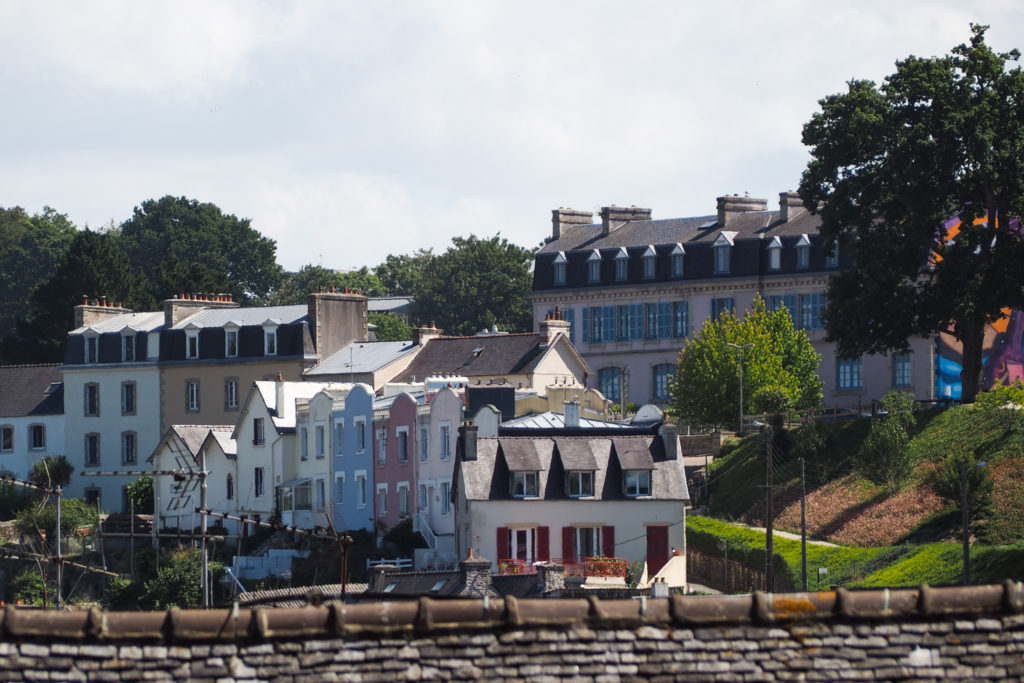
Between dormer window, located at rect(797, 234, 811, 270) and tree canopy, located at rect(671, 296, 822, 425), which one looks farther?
dormer window, located at rect(797, 234, 811, 270)

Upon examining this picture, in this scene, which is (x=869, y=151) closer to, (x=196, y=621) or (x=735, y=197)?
(x=735, y=197)

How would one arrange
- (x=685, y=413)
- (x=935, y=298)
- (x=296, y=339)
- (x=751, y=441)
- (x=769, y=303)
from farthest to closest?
(x=769, y=303) < (x=296, y=339) < (x=685, y=413) < (x=751, y=441) < (x=935, y=298)

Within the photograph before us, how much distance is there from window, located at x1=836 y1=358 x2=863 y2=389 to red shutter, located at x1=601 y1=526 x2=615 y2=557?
39038 mm

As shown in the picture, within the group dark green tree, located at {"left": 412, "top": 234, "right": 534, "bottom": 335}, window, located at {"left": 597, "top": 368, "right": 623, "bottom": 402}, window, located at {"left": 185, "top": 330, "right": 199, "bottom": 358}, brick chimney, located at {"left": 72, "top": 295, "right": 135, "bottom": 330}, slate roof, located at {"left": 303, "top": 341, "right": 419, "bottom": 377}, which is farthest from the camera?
dark green tree, located at {"left": 412, "top": 234, "right": 534, "bottom": 335}

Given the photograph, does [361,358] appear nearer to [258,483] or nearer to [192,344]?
[192,344]

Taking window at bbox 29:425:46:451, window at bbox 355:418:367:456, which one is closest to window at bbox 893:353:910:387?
window at bbox 355:418:367:456

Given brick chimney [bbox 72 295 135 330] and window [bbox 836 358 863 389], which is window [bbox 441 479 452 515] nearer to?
brick chimney [bbox 72 295 135 330]

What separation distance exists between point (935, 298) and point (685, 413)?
1491cm

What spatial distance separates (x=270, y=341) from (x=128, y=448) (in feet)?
Answer: 28.2

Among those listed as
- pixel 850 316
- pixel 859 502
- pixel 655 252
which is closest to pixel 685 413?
pixel 850 316

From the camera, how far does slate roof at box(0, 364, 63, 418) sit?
93.9 metres

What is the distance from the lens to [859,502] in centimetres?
6681

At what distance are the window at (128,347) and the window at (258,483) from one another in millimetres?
17187

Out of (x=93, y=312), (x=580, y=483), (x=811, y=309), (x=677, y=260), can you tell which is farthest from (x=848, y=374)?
(x=580, y=483)
